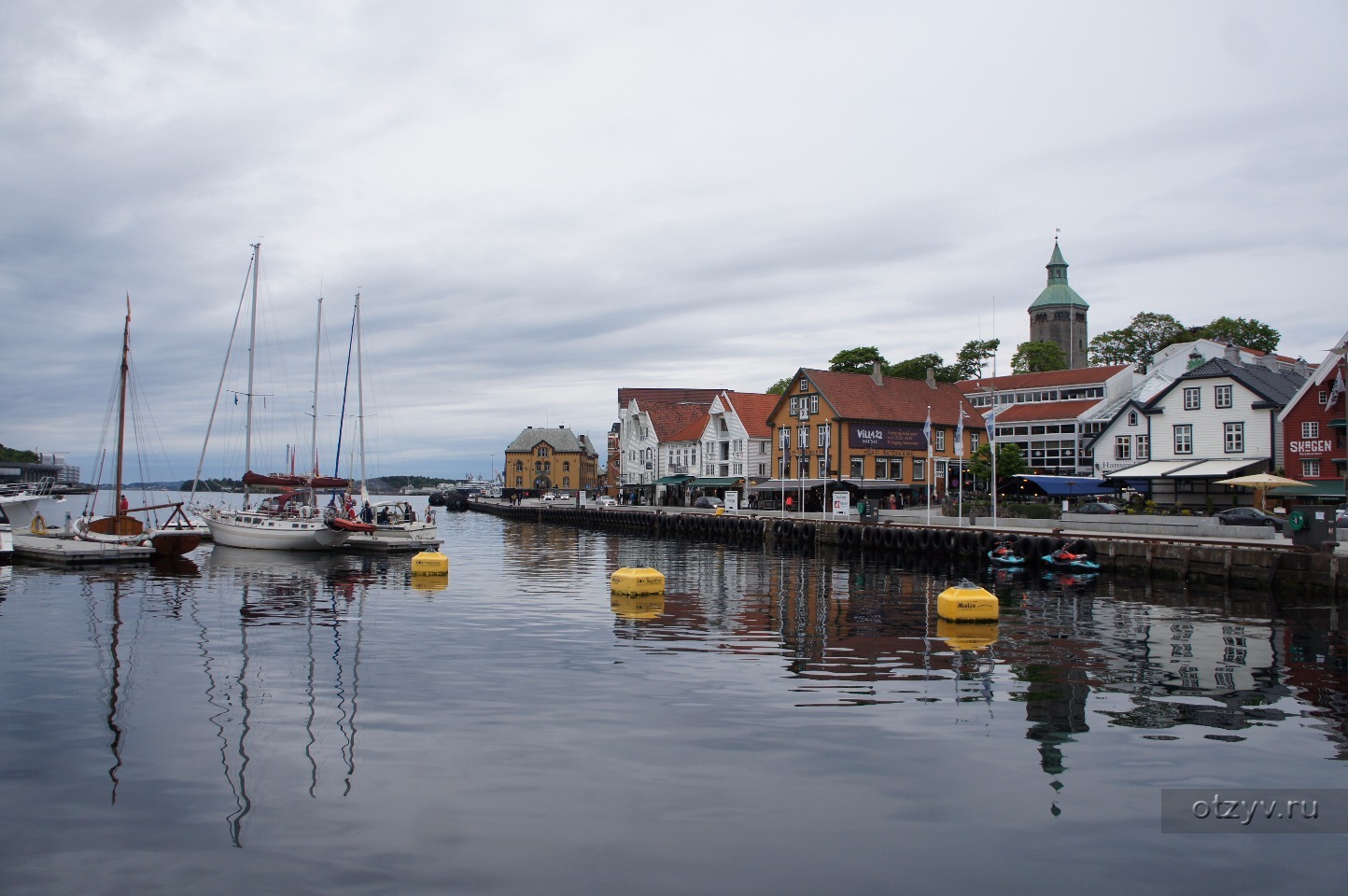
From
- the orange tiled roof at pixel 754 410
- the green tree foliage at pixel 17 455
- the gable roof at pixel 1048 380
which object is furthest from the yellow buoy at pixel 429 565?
the green tree foliage at pixel 17 455

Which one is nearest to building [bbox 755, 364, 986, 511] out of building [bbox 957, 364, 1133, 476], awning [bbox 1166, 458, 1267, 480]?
building [bbox 957, 364, 1133, 476]

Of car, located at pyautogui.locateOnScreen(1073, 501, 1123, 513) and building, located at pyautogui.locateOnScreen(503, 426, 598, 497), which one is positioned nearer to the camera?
car, located at pyautogui.locateOnScreen(1073, 501, 1123, 513)

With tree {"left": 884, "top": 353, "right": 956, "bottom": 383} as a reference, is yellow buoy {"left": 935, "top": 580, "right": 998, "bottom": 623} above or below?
below

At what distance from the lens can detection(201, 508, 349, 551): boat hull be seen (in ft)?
163

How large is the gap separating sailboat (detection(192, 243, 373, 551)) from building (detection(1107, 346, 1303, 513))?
161ft

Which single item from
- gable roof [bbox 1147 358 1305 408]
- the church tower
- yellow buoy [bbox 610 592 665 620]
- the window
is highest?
the church tower

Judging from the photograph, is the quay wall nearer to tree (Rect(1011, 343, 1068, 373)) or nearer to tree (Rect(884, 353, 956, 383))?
tree (Rect(884, 353, 956, 383))

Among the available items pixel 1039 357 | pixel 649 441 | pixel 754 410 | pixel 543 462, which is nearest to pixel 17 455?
pixel 543 462

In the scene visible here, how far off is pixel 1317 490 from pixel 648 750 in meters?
51.0

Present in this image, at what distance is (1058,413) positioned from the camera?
9231cm

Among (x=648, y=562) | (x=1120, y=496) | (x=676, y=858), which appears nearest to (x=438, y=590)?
(x=648, y=562)

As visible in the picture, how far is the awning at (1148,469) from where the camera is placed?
60156mm

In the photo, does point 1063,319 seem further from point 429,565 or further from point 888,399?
point 429,565

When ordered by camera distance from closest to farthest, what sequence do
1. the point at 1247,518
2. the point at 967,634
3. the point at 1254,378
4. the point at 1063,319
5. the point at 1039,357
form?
the point at 967,634, the point at 1247,518, the point at 1254,378, the point at 1039,357, the point at 1063,319
